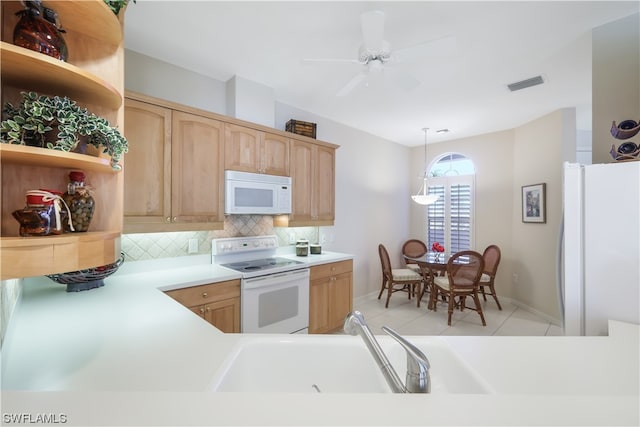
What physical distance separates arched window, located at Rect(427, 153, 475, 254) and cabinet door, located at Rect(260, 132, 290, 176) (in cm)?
342

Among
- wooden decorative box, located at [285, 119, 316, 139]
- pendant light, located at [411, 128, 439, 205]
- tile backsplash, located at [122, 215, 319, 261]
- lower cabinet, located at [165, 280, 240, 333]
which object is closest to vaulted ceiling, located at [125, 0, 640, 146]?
wooden decorative box, located at [285, 119, 316, 139]

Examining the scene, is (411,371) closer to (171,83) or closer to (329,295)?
(329,295)

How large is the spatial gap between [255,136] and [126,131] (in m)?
1.07

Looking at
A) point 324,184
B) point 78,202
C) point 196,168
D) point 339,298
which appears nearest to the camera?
point 78,202

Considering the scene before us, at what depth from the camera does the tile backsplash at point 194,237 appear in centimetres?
221

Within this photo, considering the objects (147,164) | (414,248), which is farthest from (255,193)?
(414,248)

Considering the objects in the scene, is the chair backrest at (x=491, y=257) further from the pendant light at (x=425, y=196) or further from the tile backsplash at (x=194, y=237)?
the tile backsplash at (x=194, y=237)

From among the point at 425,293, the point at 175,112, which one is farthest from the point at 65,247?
the point at 425,293

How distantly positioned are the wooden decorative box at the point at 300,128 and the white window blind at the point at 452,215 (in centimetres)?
304

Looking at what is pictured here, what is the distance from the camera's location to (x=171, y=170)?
2150 millimetres

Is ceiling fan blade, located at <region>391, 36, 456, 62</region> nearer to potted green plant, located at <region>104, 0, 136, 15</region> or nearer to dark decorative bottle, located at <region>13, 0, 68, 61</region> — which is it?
potted green plant, located at <region>104, 0, 136, 15</region>

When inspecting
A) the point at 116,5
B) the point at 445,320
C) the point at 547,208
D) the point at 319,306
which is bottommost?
the point at 445,320

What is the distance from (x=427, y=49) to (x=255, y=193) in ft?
6.05

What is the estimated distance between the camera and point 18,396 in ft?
1.79
